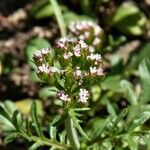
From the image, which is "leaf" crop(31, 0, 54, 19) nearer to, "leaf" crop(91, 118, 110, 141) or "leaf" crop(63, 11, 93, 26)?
"leaf" crop(63, 11, 93, 26)

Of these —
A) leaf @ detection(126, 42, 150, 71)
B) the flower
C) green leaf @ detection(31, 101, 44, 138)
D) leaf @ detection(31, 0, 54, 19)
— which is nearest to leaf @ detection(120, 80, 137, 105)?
leaf @ detection(126, 42, 150, 71)

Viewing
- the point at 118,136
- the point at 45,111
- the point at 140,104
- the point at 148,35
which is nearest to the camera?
the point at 118,136

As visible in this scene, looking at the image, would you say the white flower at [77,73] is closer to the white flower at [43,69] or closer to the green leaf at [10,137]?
the white flower at [43,69]

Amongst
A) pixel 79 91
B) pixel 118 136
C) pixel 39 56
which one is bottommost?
pixel 118 136

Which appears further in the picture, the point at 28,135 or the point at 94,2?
the point at 94,2

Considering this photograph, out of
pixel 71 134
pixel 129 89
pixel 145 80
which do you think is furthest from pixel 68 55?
pixel 145 80

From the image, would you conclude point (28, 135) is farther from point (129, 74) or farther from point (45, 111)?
point (129, 74)

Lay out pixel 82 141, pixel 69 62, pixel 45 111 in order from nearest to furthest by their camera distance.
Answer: pixel 69 62, pixel 82 141, pixel 45 111

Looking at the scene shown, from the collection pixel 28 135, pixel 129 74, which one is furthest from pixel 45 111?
pixel 28 135
